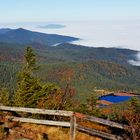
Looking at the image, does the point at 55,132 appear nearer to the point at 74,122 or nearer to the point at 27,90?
the point at 74,122

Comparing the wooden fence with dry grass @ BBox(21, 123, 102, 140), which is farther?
dry grass @ BBox(21, 123, 102, 140)

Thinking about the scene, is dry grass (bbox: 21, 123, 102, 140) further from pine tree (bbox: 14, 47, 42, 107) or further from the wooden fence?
pine tree (bbox: 14, 47, 42, 107)

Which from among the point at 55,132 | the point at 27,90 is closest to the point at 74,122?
the point at 55,132

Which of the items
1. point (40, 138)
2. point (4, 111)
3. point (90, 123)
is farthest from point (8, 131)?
point (90, 123)

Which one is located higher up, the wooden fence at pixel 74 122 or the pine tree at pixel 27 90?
the wooden fence at pixel 74 122

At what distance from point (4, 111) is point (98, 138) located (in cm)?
734

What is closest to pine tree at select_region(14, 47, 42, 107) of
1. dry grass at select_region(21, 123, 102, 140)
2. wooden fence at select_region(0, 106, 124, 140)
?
dry grass at select_region(21, 123, 102, 140)

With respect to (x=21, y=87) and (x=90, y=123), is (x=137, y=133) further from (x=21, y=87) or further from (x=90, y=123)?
(x=21, y=87)

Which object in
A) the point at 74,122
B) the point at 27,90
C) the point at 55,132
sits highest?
the point at 74,122

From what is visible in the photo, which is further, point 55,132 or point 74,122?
point 55,132

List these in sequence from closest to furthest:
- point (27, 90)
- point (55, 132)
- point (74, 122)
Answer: point (74, 122) → point (55, 132) → point (27, 90)

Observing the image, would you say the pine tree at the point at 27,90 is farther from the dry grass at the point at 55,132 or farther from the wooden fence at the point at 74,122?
the wooden fence at the point at 74,122

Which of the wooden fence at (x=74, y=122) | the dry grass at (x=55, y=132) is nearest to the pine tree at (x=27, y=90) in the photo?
the dry grass at (x=55, y=132)


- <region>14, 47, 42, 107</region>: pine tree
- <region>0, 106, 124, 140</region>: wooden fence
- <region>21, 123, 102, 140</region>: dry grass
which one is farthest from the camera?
<region>14, 47, 42, 107</region>: pine tree
